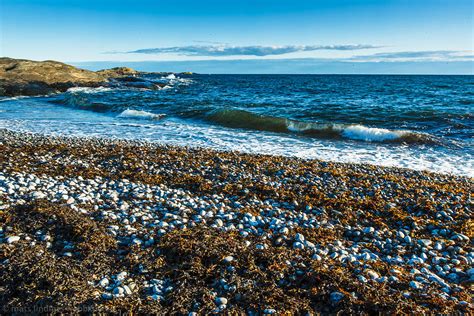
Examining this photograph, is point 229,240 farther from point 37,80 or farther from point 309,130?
point 37,80

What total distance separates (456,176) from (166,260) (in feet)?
34.4

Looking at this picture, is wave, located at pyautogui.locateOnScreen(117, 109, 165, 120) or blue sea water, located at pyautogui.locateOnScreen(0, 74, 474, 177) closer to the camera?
blue sea water, located at pyautogui.locateOnScreen(0, 74, 474, 177)

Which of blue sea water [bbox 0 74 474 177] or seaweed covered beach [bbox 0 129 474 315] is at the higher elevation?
blue sea water [bbox 0 74 474 177]

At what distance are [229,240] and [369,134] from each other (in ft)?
49.4

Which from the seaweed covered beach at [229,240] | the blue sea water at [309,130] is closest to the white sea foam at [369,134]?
the blue sea water at [309,130]

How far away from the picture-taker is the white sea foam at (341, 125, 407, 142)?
18172mm

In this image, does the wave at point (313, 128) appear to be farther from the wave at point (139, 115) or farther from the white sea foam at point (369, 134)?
the wave at point (139, 115)

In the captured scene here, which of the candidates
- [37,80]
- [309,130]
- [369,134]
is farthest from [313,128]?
[37,80]

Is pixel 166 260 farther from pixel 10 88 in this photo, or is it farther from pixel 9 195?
pixel 10 88

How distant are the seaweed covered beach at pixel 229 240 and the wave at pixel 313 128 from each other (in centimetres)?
803

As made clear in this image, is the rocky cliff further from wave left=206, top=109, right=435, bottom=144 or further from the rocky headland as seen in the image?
wave left=206, top=109, right=435, bottom=144

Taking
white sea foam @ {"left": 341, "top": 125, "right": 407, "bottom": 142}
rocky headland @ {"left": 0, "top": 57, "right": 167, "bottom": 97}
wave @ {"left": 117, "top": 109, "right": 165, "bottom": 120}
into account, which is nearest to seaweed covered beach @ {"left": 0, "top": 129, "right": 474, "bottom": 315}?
white sea foam @ {"left": 341, "top": 125, "right": 407, "bottom": 142}

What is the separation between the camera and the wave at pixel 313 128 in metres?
18.1

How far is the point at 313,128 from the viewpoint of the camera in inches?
811
